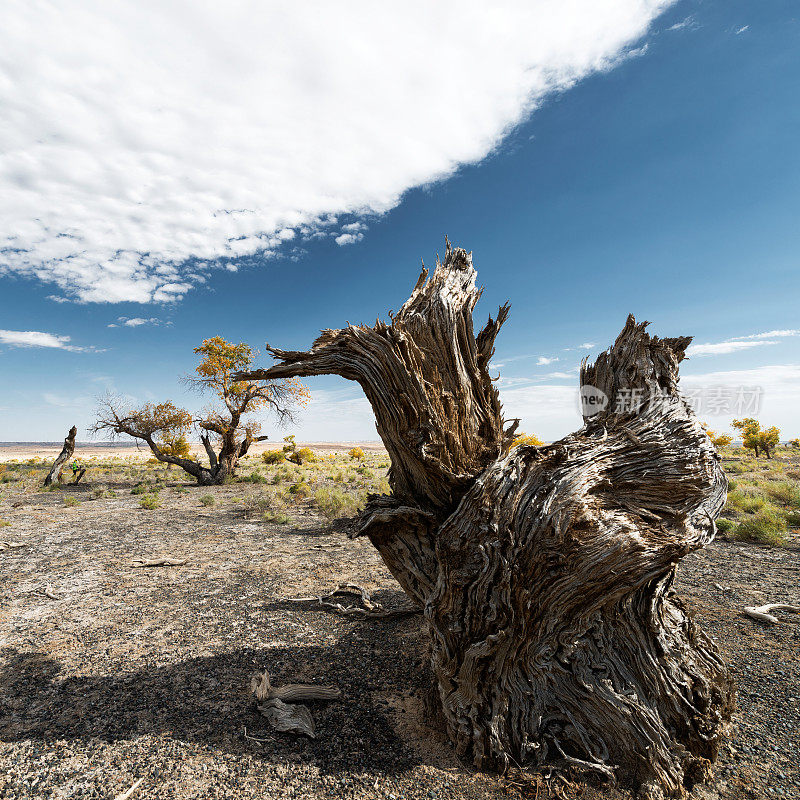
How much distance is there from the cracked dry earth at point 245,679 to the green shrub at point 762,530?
48 centimetres

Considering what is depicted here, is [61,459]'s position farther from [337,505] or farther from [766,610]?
[766,610]

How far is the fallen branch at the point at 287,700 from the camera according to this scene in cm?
379

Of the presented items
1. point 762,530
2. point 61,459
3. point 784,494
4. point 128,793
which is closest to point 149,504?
point 61,459

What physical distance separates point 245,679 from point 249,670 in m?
0.19

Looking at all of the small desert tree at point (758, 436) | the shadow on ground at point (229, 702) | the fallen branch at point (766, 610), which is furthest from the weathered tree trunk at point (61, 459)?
the small desert tree at point (758, 436)

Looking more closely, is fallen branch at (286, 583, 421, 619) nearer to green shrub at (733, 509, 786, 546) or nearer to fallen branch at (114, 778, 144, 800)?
fallen branch at (114, 778, 144, 800)

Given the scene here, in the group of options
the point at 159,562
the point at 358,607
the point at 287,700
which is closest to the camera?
the point at 287,700

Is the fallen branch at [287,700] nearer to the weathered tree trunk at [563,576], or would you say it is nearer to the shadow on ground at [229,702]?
the shadow on ground at [229,702]

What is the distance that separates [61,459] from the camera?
22.0 m

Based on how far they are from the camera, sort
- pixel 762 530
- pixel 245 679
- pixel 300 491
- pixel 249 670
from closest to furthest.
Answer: pixel 245 679, pixel 249 670, pixel 762 530, pixel 300 491

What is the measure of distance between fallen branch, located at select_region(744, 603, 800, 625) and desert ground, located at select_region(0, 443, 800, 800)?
0.13 m

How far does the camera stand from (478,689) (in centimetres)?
350

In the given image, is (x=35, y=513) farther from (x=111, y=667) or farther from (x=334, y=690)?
(x=334, y=690)

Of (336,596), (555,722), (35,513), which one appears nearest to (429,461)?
(555,722)
